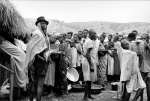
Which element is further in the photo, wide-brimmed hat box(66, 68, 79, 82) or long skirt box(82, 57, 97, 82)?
wide-brimmed hat box(66, 68, 79, 82)

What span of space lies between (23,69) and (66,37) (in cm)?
260

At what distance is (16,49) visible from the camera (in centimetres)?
667

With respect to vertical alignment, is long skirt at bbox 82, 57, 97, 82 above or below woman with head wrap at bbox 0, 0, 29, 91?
below

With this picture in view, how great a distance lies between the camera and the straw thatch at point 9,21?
6523 millimetres

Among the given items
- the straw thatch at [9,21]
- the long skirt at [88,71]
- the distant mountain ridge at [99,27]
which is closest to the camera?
the straw thatch at [9,21]

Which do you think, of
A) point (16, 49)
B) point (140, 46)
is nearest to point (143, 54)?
point (140, 46)

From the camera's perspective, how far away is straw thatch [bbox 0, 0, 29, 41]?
21.4 ft

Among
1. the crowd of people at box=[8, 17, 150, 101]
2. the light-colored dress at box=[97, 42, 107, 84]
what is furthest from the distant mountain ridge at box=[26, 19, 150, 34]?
the crowd of people at box=[8, 17, 150, 101]

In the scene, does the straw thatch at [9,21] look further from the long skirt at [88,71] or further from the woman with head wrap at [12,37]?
the long skirt at [88,71]

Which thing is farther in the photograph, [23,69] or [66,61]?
[66,61]

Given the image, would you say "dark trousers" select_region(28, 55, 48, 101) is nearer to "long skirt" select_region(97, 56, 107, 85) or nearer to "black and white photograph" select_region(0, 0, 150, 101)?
"black and white photograph" select_region(0, 0, 150, 101)

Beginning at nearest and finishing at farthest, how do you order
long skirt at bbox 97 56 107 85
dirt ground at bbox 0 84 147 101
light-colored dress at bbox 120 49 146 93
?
light-colored dress at bbox 120 49 146 93 → dirt ground at bbox 0 84 147 101 → long skirt at bbox 97 56 107 85

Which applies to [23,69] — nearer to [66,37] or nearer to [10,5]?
[10,5]

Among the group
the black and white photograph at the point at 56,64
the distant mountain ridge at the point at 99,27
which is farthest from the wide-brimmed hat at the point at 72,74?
the distant mountain ridge at the point at 99,27
